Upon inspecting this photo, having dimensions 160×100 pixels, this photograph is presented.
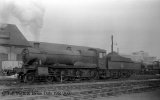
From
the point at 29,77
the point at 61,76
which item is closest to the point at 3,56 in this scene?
the point at 29,77

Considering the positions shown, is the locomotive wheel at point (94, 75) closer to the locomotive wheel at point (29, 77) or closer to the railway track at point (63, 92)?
the locomotive wheel at point (29, 77)

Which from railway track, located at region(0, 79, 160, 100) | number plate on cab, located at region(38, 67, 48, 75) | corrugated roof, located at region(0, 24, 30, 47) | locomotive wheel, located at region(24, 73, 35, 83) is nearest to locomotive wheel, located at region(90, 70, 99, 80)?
number plate on cab, located at region(38, 67, 48, 75)

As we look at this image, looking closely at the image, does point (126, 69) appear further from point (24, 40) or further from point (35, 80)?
point (24, 40)

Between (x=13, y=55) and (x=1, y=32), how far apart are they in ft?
12.8

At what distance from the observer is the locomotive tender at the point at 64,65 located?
63.2ft

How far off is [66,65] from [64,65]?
48cm

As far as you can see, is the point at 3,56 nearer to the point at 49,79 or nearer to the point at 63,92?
the point at 49,79

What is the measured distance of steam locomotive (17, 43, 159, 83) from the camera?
1925 centimetres

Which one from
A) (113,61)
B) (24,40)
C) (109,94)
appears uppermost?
(24,40)

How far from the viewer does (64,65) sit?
21047 millimetres

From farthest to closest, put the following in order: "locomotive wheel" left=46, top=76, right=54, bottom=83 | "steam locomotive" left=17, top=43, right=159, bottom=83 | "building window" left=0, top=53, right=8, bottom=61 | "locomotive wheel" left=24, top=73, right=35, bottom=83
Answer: "building window" left=0, top=53, right=8, bottom=61, "locomotive wheel" left=46, top=76, right=54, bottom=83, "steam locomotive" left=17, top=43, right=159, bottom=83, "locomotive wheel" left=24, top=73, right=35, bottom=83

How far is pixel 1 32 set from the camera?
36.2 meters

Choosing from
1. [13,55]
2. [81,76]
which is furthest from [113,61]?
[13,55]

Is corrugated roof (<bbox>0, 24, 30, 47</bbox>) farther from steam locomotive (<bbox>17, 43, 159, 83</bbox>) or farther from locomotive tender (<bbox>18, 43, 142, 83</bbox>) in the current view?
steam locomotive (<bbox>17, 43, 159, 83</bbox>)
